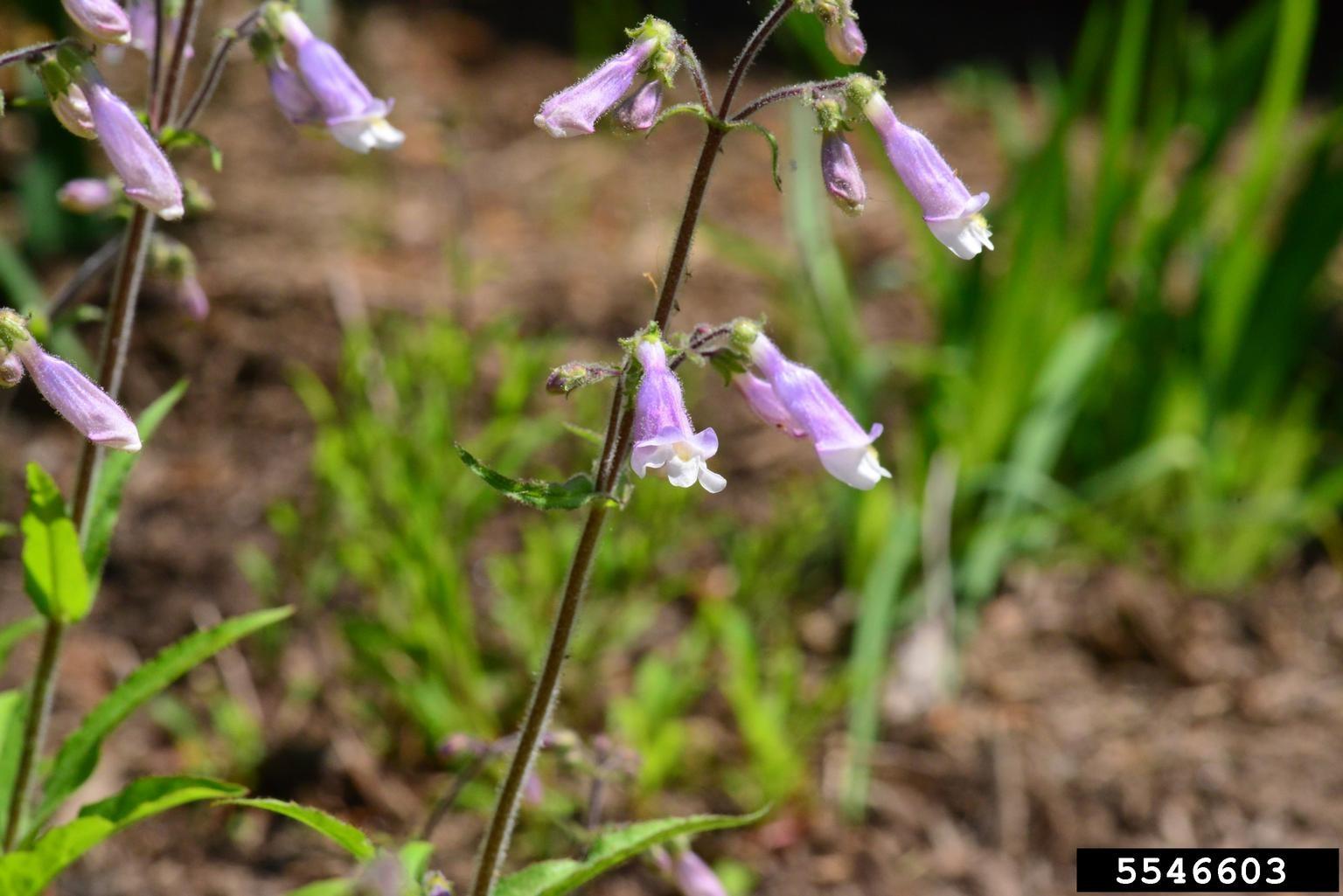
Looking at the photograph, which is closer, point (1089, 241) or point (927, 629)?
point (927, 629)

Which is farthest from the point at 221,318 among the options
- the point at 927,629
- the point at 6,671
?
the point at 927,629

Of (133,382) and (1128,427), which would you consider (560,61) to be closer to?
(133,382)

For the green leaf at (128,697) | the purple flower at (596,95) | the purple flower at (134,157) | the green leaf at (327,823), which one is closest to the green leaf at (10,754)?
the green leaf at (128,697)

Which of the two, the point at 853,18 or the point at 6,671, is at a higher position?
the point at 853,18

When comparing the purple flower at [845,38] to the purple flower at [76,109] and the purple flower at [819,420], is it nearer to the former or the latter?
the purple flower at [819,420]

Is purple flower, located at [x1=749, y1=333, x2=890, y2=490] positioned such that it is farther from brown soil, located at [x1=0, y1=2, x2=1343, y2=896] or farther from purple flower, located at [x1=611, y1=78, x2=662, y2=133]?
brown soil, located at [x1=0, y1=2, x2=1343, y2=896]

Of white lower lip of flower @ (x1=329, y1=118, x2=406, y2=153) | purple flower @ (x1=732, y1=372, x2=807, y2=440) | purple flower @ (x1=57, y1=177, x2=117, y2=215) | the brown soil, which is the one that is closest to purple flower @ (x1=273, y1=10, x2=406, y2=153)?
white lower lip of flower @ (x1=329, y1=118, x2=406, y2=153)

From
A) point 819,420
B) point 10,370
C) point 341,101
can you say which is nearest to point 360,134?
point 341,101
